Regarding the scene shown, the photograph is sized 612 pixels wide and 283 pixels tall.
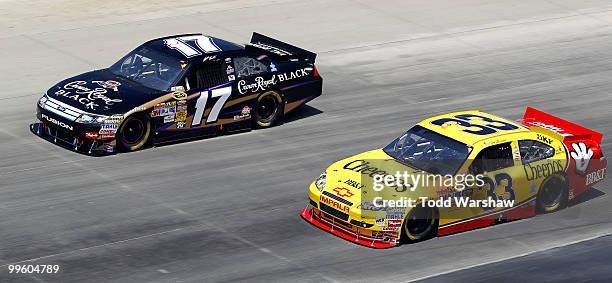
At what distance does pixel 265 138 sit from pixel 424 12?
9.46 meters

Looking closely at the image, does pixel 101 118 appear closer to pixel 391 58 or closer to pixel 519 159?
pixel 519 159

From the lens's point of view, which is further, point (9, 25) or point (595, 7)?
point (595, 7)

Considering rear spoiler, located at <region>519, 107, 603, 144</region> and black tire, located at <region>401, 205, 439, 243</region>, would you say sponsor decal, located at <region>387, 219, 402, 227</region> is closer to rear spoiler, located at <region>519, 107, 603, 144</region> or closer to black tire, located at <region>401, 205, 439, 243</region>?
black tire, located at <region>401, 205, 439, 243</region>

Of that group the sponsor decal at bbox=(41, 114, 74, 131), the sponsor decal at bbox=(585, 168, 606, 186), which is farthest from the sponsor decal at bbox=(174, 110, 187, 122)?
the sponsor decal at bbox=(585, 168, 606, 186)

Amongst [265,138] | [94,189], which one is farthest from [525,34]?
[94,189]

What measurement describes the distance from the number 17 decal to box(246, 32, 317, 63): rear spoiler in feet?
4.57

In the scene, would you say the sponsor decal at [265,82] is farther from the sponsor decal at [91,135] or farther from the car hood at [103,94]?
the sponsor decal at [91,135]

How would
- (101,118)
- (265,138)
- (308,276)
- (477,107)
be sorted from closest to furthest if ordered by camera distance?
(308,276) → (101,118) → (265,138) → (477,107)

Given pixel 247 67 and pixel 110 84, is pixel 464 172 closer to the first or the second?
pixel 247 67

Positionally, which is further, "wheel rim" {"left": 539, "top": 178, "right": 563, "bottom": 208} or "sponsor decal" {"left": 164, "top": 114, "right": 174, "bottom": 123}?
"sponsor decal" {"left": 164, "top": 114, "right": 174, "bottom": 123}

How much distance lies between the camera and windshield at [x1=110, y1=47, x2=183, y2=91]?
20.4 m

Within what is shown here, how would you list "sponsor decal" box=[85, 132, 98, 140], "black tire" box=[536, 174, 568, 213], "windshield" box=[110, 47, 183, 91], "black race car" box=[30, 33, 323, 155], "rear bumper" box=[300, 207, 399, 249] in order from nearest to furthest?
1. "rear bumper" box=[300, 207, 399, 249]
2. "black tire" box=[536, 174, 568, 213]
3. "sponsor decal" box=[85, 132, 98, 140]
4. "black race car" box=[30, 33, 323, 155]
5. "windshield" box=[110, 47, 183, 91]

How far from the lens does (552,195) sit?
17.5 meters

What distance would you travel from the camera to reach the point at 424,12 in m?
29.2
